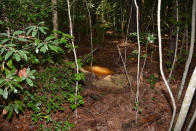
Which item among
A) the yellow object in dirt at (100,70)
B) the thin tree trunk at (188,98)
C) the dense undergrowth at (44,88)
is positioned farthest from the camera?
the yellow object in dirt at (100,70)

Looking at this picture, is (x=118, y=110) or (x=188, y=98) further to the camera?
(x=118, y=110)

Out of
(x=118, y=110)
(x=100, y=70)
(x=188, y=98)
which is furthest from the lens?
(x=100, y=70)

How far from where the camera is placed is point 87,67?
5.52m

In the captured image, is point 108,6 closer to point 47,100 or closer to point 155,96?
point 155,96

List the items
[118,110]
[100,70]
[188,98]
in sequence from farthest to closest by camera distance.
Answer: [100,70] < [118,110] < [188,98]

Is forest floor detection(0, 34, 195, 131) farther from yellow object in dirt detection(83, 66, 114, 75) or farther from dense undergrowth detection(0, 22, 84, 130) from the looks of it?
yellow object in dirt detection(83, 66, 114, 75)

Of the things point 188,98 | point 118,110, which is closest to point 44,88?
point 118,110

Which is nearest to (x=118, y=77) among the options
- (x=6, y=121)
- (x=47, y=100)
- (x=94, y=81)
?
(x=94, y=81)

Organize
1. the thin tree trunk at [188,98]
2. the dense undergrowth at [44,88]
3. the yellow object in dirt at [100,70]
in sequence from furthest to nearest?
1. the yellow object in dirt at [100,70]
2. the dense undergrowth at [44,88]
3. the thin tree trunk at [188,98]

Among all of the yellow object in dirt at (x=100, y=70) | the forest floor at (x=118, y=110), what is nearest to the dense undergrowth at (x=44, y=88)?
the forest floor at (x=118, y=110)

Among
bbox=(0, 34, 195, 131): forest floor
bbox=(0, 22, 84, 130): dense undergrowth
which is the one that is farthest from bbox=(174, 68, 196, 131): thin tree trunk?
bbox=(0, 22, 84, 130): dense undergrowth

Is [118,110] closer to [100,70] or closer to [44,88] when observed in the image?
[44,88]

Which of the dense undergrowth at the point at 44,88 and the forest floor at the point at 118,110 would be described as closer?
the dense undergrowth at the point at 44,88

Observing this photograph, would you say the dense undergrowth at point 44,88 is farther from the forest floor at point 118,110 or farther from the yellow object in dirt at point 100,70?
the yellow object in dirt at point 100,70
